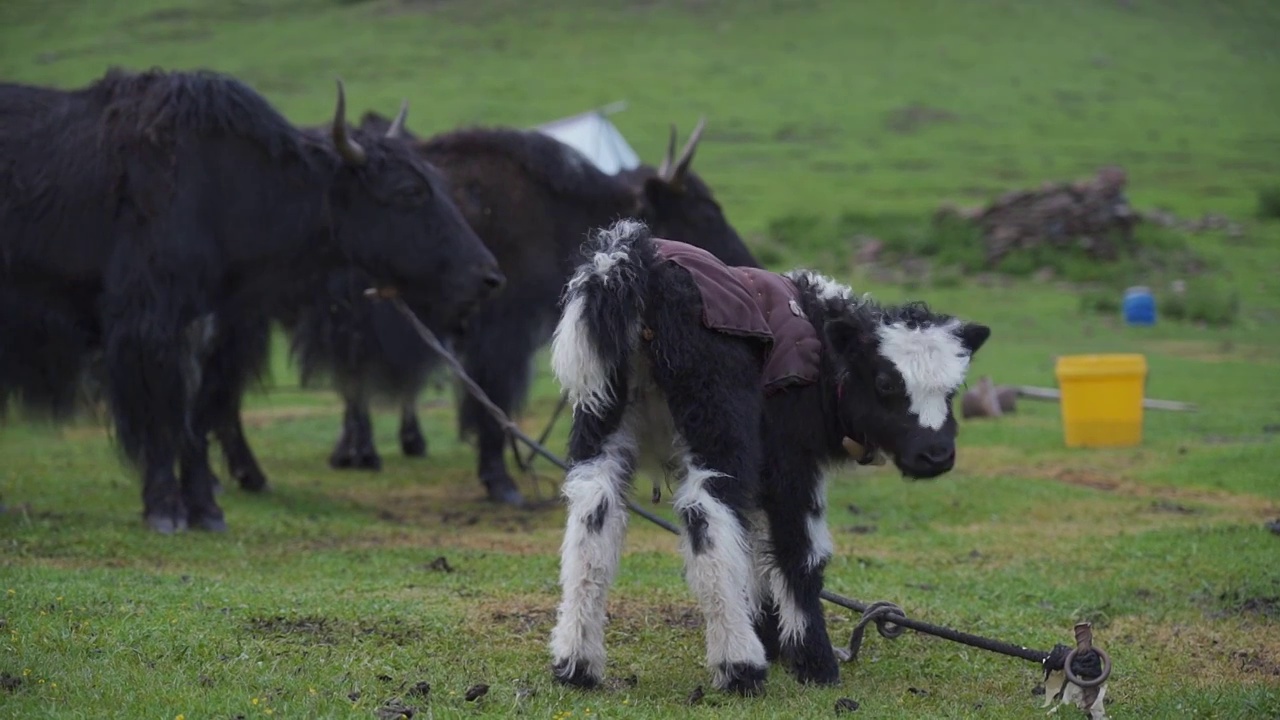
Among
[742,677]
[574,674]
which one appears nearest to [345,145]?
[574,674]

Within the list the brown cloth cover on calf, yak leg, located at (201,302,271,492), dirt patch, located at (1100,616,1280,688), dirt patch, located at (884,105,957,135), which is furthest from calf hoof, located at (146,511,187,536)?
dirt patch, located at (884,105,957,135)

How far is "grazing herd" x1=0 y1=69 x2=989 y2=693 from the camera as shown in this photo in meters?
4.68

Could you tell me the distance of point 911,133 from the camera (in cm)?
4559

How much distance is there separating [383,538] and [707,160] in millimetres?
34571

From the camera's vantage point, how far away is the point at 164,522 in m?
7.59

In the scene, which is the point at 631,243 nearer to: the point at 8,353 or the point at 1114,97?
the point at 8,353

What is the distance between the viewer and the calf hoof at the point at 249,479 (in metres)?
9.29

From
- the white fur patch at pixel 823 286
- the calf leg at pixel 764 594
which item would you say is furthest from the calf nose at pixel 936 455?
the white fur patch at pixel 823 286

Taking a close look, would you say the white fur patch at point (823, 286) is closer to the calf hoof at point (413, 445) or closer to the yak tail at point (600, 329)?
the yak tail at point (600, 329)

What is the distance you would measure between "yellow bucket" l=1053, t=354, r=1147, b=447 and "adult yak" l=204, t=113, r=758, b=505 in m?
2.64

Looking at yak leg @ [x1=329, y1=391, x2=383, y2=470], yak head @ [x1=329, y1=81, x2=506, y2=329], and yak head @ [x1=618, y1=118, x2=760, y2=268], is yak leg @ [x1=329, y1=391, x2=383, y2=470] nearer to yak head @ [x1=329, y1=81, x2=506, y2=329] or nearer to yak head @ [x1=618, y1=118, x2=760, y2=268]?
yak head @ [x1=329, y1=81, x2=506, y2=329]

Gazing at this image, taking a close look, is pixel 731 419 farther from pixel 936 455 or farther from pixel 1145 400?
pixel 1145 400

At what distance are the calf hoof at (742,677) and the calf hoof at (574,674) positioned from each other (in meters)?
0.40

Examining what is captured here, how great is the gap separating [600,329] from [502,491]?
502 centimetres
